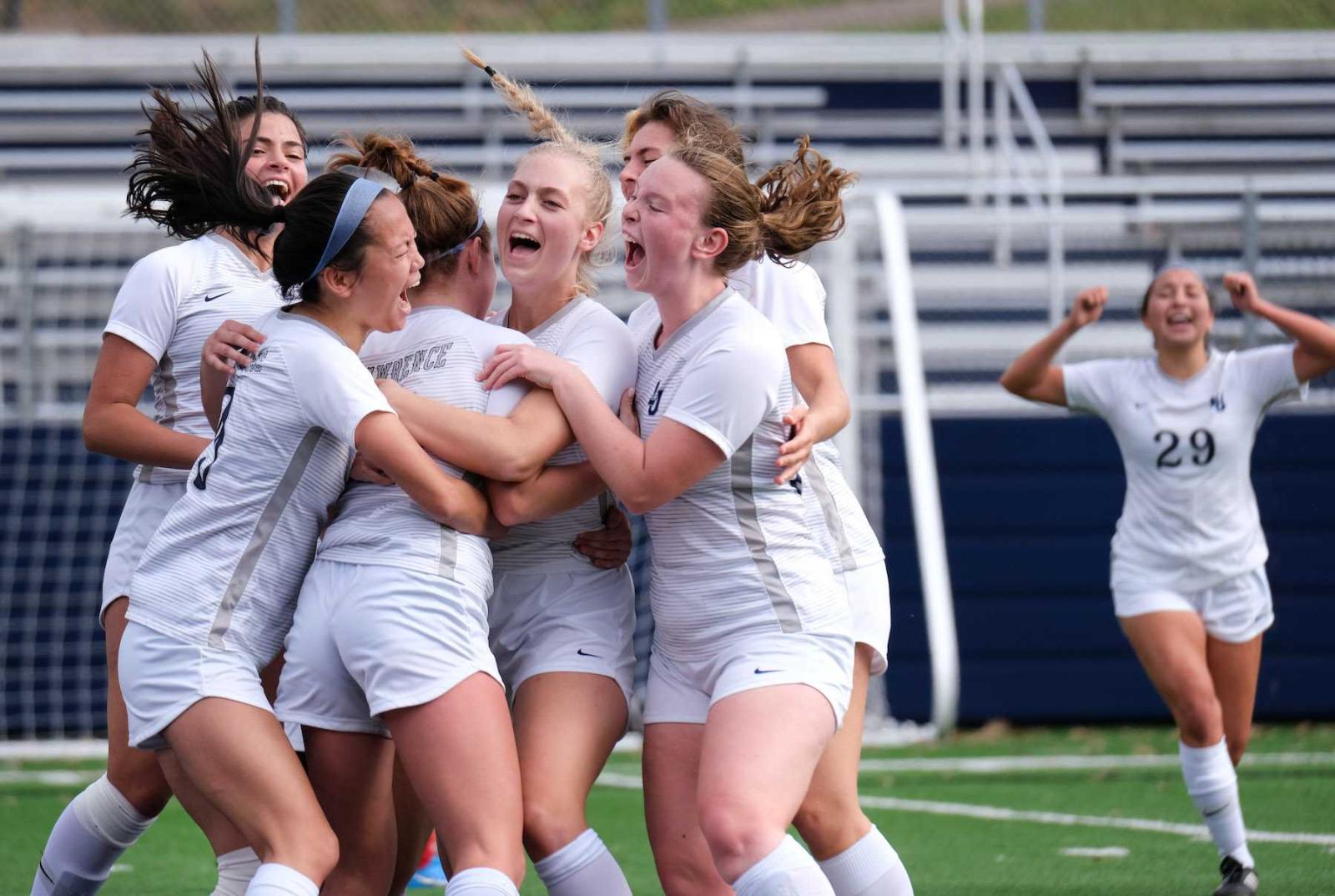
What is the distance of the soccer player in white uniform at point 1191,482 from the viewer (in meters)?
5.81

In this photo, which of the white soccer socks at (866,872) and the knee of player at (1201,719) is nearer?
the white soccer socks at (866,872)

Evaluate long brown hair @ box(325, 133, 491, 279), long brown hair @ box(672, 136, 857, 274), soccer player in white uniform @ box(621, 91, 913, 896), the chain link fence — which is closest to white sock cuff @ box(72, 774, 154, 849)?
long brown hair @ box(325, 133, 491, 279)

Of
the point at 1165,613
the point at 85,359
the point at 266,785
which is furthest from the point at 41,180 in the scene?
the point at 266,785

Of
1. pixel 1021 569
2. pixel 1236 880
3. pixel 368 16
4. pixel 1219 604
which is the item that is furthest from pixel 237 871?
pixel 368 16

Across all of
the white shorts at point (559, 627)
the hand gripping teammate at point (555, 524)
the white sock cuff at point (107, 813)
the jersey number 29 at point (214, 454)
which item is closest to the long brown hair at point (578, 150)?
the hand gripping teammate at point (555, 524)

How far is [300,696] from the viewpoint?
3.37m

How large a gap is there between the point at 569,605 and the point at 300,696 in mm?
638

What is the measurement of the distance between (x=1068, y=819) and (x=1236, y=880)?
1.55 m

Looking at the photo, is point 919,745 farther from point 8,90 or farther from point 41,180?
point 8,90

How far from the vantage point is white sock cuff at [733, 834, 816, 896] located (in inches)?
124

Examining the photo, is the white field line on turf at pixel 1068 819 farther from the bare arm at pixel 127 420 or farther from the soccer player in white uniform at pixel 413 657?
the bare arm at pixel 127 420

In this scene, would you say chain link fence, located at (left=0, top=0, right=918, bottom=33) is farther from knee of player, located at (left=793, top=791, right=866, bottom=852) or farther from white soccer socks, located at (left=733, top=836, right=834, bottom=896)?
white soccer socks, located at (left=733, top=836, right=834, bottom=896)

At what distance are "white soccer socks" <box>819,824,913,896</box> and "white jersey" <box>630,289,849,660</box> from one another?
0.54m

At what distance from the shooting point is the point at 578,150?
12.8 ft
